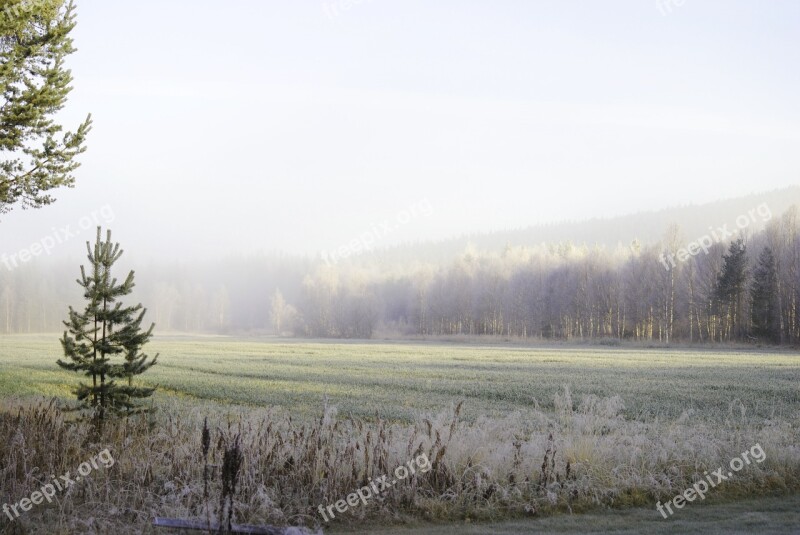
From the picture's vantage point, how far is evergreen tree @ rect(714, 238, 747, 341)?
72625 millimetres

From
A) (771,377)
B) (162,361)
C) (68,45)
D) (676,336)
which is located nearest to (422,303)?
(676,336)

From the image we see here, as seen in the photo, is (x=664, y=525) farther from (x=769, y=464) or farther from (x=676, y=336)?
(x=676, y=336)

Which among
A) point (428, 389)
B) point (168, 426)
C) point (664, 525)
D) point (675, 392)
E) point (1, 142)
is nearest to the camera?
point (664, 525)

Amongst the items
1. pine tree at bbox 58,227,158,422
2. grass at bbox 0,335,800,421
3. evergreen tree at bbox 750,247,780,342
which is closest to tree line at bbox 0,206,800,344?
evergreen tree at bbox 750,247,780,342

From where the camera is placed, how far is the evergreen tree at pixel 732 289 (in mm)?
72625

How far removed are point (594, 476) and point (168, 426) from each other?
824cm

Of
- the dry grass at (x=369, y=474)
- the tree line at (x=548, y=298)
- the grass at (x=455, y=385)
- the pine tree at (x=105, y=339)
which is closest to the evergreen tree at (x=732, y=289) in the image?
the tree line at (x=548, y=298)

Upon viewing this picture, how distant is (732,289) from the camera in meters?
72.9

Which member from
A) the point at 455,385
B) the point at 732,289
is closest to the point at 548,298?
the point at 732,289

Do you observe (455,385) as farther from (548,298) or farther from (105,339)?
(548,298)

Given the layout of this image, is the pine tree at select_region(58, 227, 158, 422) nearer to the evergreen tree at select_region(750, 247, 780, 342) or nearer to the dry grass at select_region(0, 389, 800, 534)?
the dry grass at select_region(0, 389, 800, 534)

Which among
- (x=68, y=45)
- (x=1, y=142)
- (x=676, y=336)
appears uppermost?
(x=68, y=45)

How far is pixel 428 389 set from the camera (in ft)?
A: 83.7

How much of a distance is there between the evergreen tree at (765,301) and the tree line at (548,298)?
109 mm
